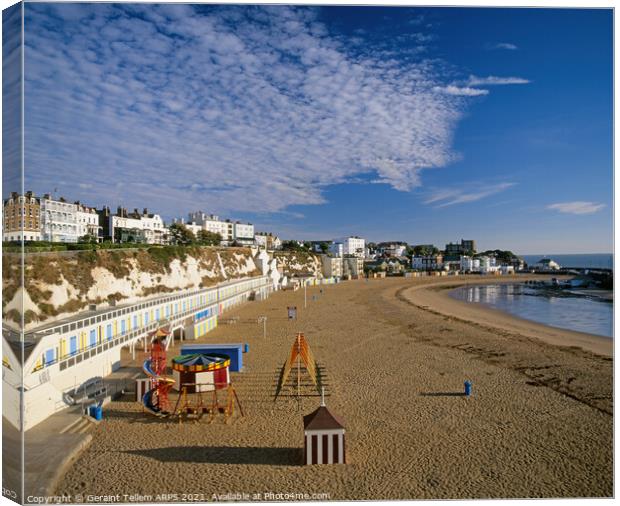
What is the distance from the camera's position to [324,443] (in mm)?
6410

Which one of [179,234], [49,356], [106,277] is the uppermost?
[179,234]

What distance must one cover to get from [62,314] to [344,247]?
260 feet

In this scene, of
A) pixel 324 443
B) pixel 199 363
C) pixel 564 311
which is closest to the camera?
pixel 324 443

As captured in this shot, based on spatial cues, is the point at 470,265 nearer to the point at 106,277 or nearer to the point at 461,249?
the point at 461,249

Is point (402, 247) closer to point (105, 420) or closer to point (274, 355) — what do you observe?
point (274, 355)

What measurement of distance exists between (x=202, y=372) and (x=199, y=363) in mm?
232

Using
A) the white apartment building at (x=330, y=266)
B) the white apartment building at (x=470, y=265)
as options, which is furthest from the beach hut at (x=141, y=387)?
the white apartment building at (x=470, y=265)

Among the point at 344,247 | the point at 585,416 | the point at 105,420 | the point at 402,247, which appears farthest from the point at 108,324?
the point at 402,247

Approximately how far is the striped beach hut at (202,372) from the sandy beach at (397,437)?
91 cm

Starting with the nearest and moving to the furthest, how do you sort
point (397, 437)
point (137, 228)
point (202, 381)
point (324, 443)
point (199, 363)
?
point (324, 443), point (397, 437), point (199, 363), point (202, 381), point (137, 228)

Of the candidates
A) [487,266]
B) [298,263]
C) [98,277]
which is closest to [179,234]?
[298,263]

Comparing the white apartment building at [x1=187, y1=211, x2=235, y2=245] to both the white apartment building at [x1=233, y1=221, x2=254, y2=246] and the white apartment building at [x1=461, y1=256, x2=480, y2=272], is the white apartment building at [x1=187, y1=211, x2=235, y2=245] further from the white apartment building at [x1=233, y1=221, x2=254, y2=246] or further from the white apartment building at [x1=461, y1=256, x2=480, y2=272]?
the white apartment building at [x1=461, y1=256, x2=480, y2=272]

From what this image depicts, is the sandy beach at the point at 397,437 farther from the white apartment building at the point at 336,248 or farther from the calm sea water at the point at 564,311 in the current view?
the white apartment building at the point at 336,248

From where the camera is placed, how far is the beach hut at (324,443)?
251 inches
